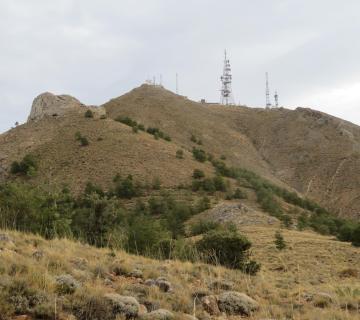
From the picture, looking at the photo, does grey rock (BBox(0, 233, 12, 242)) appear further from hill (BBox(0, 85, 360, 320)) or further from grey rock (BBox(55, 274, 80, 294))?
grey rock (BBox(55, 274, 80, 294))

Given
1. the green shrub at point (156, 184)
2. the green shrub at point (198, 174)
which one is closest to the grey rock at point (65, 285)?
the green shrub at point (156, 184)

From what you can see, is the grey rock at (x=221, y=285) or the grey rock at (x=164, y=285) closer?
the grey rock at (x=164, y=285)

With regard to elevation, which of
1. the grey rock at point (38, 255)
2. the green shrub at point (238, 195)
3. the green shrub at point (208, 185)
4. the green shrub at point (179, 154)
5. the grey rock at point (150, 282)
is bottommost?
the grey rock at point (150, 282)

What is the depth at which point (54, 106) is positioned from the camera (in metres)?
77.4

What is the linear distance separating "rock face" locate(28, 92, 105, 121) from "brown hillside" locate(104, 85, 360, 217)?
10563 millimetres

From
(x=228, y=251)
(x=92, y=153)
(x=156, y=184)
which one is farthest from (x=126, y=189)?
(x=228, y=251)

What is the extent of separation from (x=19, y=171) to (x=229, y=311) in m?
55.1

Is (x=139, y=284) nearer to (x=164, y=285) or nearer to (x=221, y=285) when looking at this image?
(x=164, y=285)

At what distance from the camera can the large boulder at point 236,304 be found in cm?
721

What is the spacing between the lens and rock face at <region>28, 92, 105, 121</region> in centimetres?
7506

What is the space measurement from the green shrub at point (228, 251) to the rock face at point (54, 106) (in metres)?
59.8

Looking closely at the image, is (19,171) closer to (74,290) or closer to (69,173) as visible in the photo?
(69,173)

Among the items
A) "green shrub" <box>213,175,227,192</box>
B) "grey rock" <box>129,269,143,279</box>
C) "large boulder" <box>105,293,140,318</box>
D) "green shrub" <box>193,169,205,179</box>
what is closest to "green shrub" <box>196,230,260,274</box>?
"grey rock" <box>129,269,143,279</box>

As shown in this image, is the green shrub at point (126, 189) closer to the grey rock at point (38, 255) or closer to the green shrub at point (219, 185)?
the green shrub at point (219, 185)
